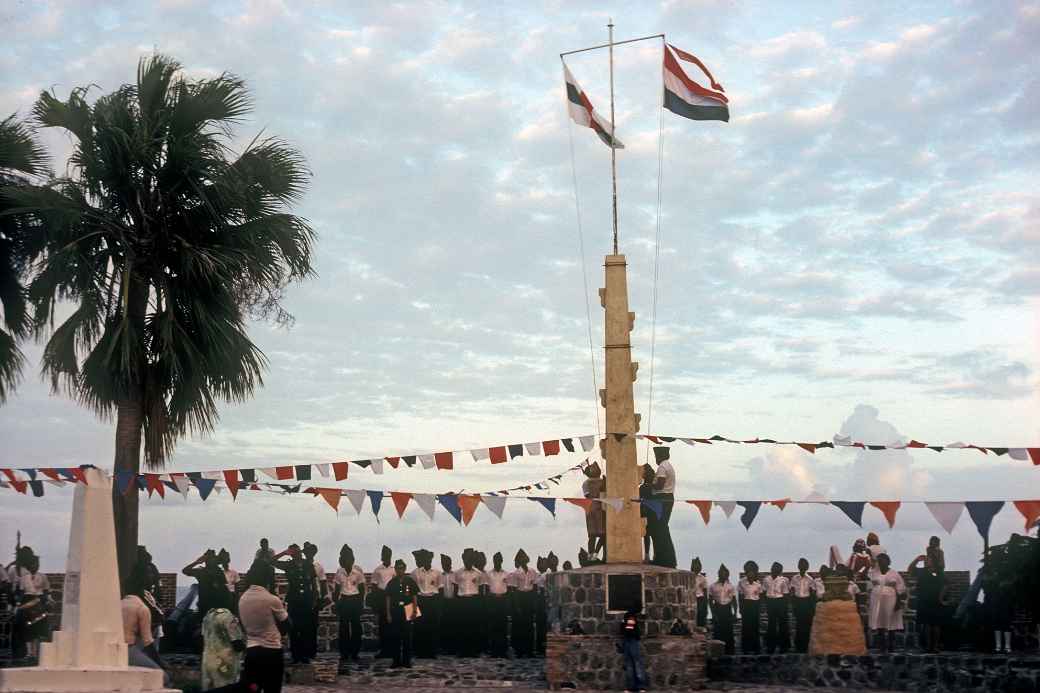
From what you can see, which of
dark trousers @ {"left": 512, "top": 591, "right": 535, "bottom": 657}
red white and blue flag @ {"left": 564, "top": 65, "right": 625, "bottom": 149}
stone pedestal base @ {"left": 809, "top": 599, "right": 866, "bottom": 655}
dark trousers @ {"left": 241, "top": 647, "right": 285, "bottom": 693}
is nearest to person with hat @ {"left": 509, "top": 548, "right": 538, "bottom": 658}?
dark trousers @ {"left": 512, "top": 591, "right": 535, "bottom": 657}

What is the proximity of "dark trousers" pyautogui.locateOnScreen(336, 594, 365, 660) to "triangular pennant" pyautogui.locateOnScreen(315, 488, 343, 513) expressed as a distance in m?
3.75

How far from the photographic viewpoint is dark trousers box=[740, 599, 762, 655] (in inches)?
936

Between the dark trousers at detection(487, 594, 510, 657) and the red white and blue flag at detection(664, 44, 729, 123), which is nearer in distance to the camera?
the red white and blue flag at detection(664, 44, 729, 123)

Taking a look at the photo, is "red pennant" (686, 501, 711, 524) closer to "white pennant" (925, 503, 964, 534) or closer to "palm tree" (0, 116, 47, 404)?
"white pennant" (925, 503, 964, 534)

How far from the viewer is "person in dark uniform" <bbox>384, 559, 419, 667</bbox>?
21875 mm

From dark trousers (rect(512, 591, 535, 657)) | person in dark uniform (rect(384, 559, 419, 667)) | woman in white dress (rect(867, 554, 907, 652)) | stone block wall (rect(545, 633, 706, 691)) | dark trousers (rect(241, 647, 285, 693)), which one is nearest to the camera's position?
dark trousers (rect(241, 647, 285, 693))

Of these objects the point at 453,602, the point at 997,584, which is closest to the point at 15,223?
the point at 453,602

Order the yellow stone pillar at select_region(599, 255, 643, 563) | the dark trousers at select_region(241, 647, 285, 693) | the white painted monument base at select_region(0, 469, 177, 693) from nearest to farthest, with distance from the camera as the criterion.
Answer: the dark trousers at select_region(241, 647, 285, 693) → the white painted monument base at select_region(0, 469, 177, 693) → the yellow stone pillar at select_region(599, 255, 643, 563)

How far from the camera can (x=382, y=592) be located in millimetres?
22422

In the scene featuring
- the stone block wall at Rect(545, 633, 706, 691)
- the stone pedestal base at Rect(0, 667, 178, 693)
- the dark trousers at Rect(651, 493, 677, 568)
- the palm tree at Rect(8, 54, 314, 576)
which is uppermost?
the palm tree at Rect(8, 54, 314, 576)

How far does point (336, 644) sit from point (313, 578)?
156 inches

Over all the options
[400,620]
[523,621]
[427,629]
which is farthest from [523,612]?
[400,620]

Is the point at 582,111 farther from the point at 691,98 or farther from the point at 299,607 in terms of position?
the point at 299,607

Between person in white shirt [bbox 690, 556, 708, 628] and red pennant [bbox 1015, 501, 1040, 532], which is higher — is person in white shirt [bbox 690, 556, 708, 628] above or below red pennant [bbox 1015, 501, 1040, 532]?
below
